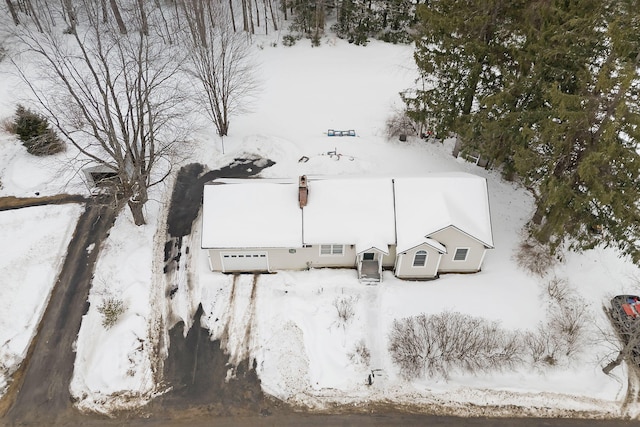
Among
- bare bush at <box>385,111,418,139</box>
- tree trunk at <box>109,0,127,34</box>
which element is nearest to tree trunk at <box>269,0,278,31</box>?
tree trunk at <box>109,0,127,34</box>

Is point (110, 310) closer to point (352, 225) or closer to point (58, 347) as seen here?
point (58, 347)

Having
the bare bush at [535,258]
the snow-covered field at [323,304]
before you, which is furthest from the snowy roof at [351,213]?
the bare bush at [535,258]

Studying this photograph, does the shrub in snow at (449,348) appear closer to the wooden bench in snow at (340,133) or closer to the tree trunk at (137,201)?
the wooden bench in snow at (340,133)

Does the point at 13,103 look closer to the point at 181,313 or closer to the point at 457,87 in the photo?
the point at 181,313

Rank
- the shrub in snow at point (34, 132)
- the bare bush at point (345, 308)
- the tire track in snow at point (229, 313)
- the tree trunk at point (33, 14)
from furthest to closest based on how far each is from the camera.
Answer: the tree trunk at point (33, 14), the shrub in snow at point (34, 132), the bare bush at point (345, 308), the tire track in snow at point (229, 313)

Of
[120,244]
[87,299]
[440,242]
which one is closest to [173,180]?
[120,244]

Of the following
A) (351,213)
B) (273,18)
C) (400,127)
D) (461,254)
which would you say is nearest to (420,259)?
(461,254)
